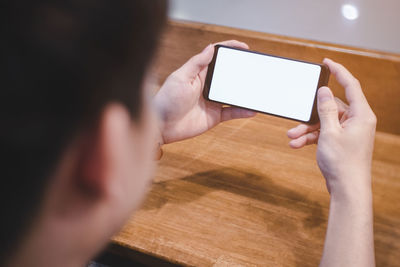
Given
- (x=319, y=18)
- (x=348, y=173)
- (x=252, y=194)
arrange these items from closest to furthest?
1. (x=348, y=173)
2. (x=252, y=194)
3. (x=319, y=18)

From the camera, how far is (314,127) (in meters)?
0.72

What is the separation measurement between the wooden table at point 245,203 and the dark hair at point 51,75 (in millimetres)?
379

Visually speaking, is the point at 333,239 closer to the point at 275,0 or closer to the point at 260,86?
the point at 260,86

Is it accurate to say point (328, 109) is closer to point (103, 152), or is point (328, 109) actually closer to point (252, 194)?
point (252, 194)

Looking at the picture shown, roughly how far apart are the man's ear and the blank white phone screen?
A: 500mm

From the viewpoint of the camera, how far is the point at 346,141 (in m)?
0.60

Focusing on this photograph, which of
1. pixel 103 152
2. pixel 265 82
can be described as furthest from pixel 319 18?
pixel 103 152

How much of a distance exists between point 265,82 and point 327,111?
0.46ft

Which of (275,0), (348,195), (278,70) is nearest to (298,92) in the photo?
(278,70)

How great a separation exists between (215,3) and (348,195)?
0.79 metres

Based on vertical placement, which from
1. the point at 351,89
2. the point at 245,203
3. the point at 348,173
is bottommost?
the point at 245,203

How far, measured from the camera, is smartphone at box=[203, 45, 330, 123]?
2.31ft

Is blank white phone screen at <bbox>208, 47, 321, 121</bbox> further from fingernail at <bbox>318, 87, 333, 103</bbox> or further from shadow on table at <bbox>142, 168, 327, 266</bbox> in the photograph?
shadow on table at <bbox>142, 168, 327, 266</bbox>

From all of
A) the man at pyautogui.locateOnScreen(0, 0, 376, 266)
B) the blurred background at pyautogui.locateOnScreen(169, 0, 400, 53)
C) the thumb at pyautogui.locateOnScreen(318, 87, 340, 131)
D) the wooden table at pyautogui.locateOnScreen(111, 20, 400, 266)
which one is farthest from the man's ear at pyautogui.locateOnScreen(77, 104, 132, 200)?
the blurred background at pyautogui.locateOnScreen(169, 0, 400, 53)
